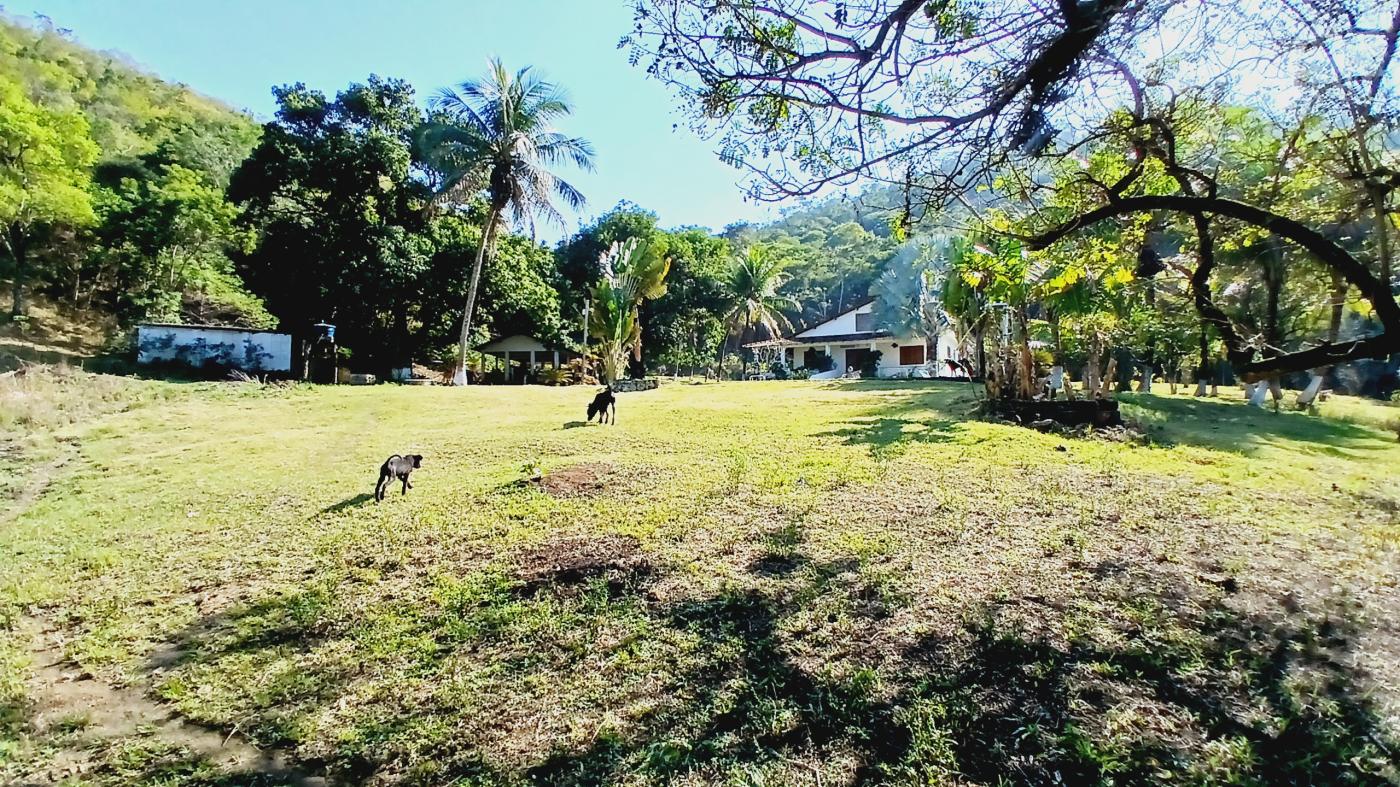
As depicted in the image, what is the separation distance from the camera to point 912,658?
3844 millimetres

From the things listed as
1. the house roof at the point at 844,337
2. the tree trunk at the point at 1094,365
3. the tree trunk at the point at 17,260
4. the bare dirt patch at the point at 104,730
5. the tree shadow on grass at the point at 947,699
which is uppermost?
the tree trunk at the point at 17,260

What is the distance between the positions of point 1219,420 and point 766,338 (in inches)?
1315

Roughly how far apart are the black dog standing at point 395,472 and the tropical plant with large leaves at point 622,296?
14.8m

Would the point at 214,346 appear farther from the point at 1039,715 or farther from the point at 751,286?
the point at 751,286

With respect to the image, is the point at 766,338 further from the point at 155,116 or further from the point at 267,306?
the point at 155,116

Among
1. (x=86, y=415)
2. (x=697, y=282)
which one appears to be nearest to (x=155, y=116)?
(x=697, y=282)

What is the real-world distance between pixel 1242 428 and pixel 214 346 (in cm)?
2713

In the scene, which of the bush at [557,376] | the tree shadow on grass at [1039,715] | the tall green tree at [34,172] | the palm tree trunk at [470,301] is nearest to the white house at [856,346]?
the bush at [557,376]

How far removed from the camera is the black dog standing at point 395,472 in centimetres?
743

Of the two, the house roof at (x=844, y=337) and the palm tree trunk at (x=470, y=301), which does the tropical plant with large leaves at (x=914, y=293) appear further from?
the palm tree trunk at (x=470, y=301)

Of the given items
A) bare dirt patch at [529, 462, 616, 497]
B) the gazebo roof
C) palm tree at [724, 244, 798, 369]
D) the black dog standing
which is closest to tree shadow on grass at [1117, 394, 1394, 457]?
bare dirt patch at [529, 462, 616, 497]

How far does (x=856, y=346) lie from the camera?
3894cm

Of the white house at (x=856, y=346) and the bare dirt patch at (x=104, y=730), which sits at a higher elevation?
the white house at (x=856, y=346)

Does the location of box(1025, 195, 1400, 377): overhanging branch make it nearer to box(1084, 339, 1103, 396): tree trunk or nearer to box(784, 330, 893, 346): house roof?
box(1084, 339, 1103, 396): tree trunk
